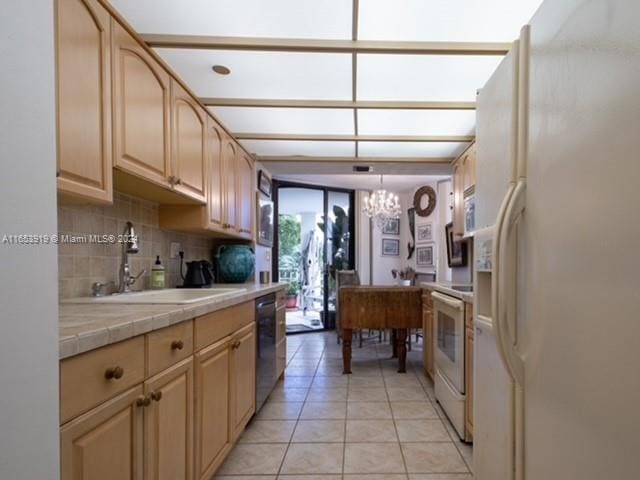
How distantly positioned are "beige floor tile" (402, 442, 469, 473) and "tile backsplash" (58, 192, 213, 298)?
1878mm

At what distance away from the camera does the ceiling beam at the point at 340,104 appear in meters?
2.26

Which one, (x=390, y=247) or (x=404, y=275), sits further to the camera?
(x=390, y=247)

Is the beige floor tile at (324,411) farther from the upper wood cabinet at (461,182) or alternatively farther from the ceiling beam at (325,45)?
the ceiling beam at (325,45)

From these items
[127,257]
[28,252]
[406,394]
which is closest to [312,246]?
[406,394]

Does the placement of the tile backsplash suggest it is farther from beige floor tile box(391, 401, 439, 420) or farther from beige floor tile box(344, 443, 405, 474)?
beige floor tile box(391, 401, 439, 420)

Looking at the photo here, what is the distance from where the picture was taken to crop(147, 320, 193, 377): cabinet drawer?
1.08 metres

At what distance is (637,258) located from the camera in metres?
0.59

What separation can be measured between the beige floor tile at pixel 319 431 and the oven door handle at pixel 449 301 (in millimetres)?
1098

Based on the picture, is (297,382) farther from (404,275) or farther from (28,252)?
(404,275)

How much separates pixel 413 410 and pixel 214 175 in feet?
7.49

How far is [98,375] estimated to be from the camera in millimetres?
855

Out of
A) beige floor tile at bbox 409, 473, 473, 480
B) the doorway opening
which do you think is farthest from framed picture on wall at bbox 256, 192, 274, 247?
beige floor tile at bbox 409, 473, 473, 480

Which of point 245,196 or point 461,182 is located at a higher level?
point 461,182

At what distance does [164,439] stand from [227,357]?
1.89 ft
